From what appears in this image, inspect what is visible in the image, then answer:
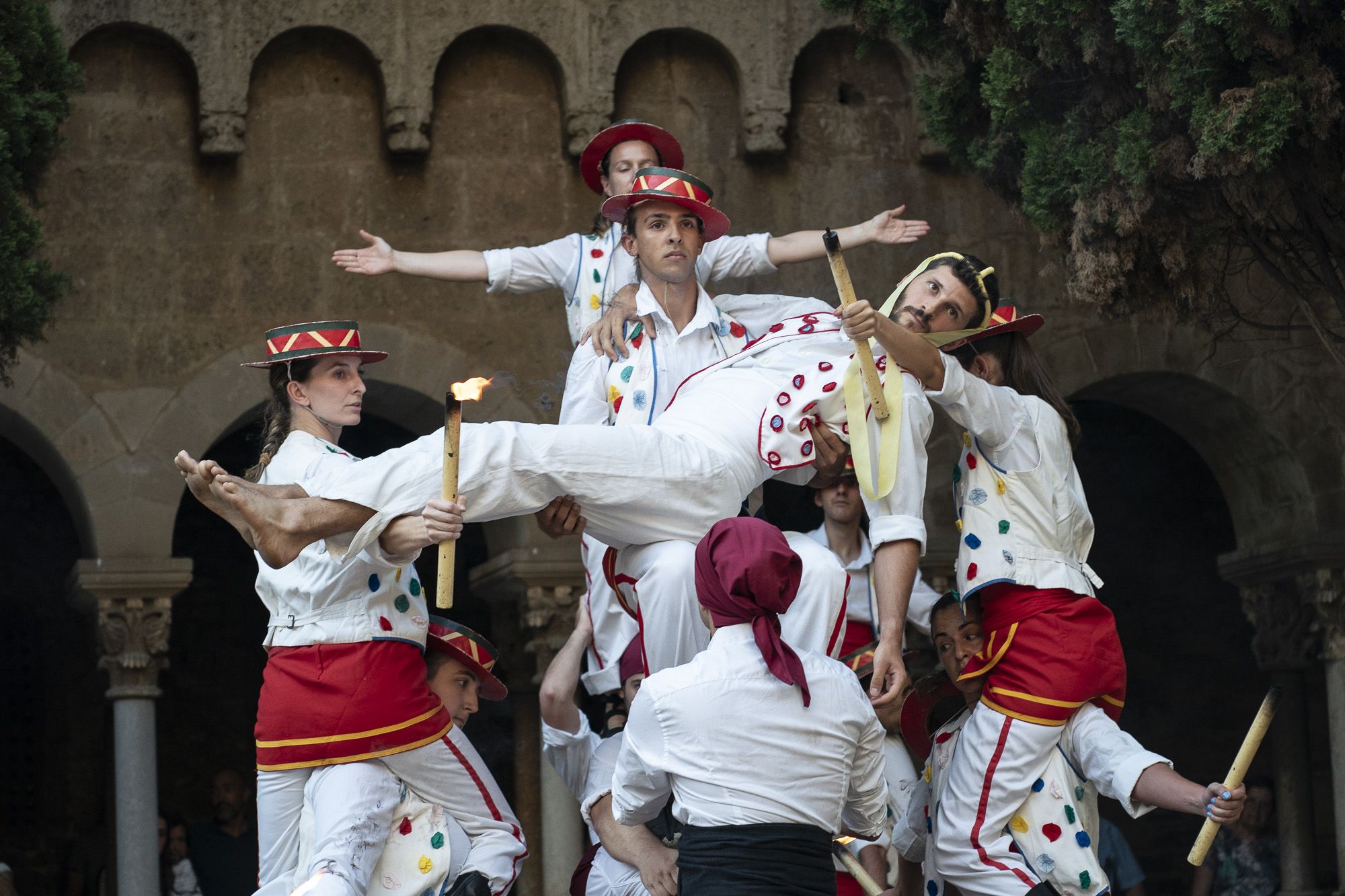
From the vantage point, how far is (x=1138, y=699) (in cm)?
1224

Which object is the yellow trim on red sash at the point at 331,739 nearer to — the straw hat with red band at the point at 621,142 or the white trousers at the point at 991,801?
the white trousers at the point at 991,801

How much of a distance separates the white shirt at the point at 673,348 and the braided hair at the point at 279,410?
2.88 ft

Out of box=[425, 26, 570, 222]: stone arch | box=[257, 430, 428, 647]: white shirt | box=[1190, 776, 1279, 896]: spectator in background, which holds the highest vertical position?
box=[425, 26, 570, 222]: stone arch

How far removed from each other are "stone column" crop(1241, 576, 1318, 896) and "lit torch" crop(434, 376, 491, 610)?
633 cm

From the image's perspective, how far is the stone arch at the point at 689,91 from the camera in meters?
9.70

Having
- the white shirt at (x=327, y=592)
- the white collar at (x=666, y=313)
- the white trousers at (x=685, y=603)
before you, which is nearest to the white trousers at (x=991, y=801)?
the white trousers at (x=685, y=603)

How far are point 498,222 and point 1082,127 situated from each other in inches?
125

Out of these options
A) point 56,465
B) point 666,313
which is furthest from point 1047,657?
point 56,465

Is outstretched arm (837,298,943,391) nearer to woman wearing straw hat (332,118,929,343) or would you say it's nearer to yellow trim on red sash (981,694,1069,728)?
yellow trim on red sash (981,694,1069,728)

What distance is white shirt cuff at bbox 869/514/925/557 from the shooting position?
5219 millimetres

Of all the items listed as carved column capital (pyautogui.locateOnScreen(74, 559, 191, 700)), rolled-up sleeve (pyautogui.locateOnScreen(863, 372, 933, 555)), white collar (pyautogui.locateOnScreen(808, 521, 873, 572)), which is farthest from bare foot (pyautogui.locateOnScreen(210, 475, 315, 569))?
carved column capital (pyautogui.locateOnScreen(74, 559, 191, 700))

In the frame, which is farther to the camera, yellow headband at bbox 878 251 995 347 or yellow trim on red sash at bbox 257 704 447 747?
yellow headband at bbox 878 251 995 347

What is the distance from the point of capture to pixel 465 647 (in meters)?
5.64

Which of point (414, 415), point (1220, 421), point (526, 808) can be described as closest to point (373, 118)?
point (414, 415)
